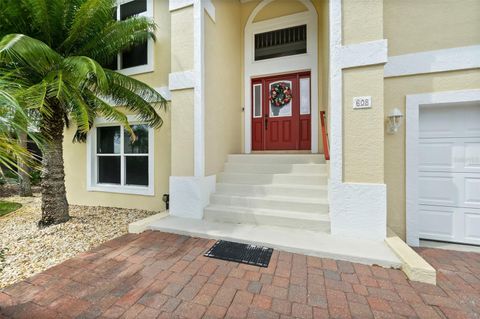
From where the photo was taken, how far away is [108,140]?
600 centimetres

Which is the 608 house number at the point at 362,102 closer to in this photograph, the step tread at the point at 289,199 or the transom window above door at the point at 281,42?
the step tread at the point at 289,199

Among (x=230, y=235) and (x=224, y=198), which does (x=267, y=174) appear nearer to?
(x=224, y=198)

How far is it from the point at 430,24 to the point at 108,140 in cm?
732

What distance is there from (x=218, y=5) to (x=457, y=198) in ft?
19.5

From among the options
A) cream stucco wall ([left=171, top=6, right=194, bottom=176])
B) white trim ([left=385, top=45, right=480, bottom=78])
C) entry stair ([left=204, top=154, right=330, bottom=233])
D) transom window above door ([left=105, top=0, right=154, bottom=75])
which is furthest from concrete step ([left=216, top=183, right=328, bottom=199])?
transom window above door ([left=105, top=0, right=154, bottom=75])

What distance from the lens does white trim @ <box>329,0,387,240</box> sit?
10.7 ft

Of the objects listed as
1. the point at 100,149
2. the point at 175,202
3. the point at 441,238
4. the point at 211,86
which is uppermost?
the point at 211,86

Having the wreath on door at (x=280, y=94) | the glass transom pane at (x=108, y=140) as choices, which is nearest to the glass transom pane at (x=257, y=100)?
the wreath on door at (x=280, y=94)

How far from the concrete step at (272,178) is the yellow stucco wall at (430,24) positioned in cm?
252

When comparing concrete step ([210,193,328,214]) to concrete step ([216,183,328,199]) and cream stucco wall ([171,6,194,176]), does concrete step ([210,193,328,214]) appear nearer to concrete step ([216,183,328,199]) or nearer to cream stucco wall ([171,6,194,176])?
concrete step ([216,183,328,199])

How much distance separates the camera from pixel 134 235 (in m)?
3.71

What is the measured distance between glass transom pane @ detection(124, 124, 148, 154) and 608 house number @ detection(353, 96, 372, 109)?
4.64 meters

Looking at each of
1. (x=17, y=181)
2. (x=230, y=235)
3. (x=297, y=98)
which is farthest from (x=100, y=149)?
(x=297, y=98)

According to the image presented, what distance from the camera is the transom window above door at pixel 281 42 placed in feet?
18.8
